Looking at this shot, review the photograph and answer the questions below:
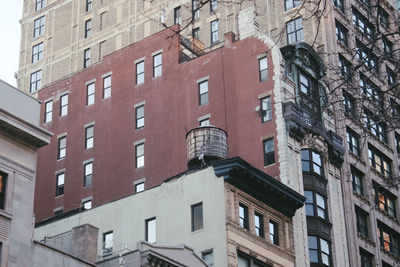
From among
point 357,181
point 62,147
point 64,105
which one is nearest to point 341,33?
point 357,181

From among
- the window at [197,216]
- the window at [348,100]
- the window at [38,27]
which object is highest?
the window at [38,27]

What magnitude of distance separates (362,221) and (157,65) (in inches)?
819

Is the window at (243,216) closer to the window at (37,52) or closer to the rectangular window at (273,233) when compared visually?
the rectangular window at (273,233)

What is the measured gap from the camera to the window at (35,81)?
292ft

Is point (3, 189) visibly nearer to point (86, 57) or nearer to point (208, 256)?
point (208, 256)

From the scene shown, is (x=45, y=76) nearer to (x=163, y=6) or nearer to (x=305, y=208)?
(x=163, y=6)

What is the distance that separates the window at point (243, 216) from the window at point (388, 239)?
20796 millimetres

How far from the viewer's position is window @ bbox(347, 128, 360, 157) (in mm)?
69625

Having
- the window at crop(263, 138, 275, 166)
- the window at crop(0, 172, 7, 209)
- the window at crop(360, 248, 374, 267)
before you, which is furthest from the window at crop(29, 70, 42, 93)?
the window at crop(0, 172, 7, 209)

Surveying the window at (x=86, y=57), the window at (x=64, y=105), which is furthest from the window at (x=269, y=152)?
the window at (x=86, y=57)

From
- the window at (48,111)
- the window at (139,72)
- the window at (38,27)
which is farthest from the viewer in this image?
the window at (38,27)

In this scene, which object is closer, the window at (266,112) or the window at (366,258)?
the window at (266,112)

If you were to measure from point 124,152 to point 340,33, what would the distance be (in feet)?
71.6

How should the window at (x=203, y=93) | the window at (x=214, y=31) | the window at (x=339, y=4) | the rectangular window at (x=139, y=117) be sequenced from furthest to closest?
1. the window at (x=214, y=31)
2. the window at (x=339, y=4)
3. the rectangular window at (x=139, y=117)
4. the window at (x=203, y=93)
